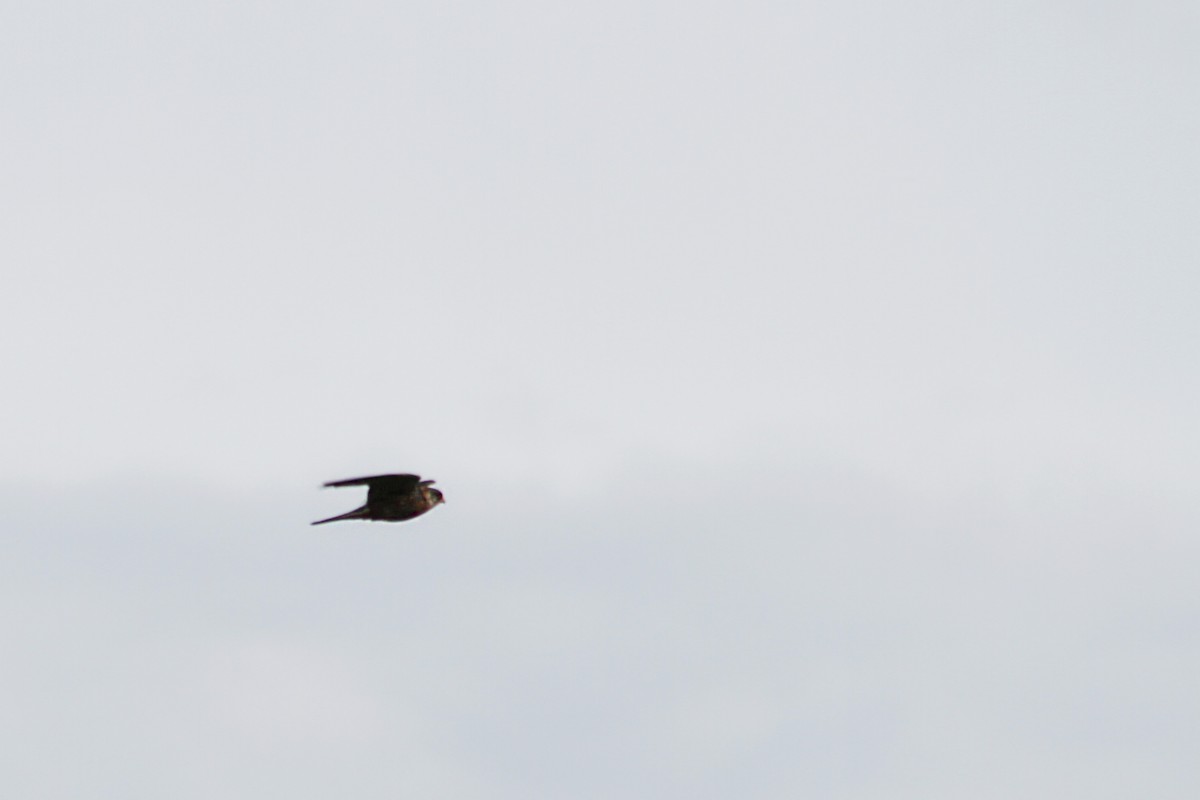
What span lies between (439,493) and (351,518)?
2.63m

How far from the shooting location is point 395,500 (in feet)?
313

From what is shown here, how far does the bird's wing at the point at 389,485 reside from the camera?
9462cm

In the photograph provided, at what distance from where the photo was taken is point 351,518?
313ft

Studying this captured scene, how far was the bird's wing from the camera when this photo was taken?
94625 mm

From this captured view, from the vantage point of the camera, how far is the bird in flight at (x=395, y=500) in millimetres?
94938

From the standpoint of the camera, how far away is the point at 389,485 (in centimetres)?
9494

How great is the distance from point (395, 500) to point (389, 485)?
1.89 feet

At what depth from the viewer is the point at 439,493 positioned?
316 feet

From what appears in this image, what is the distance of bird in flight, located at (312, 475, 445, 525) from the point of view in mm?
94938
